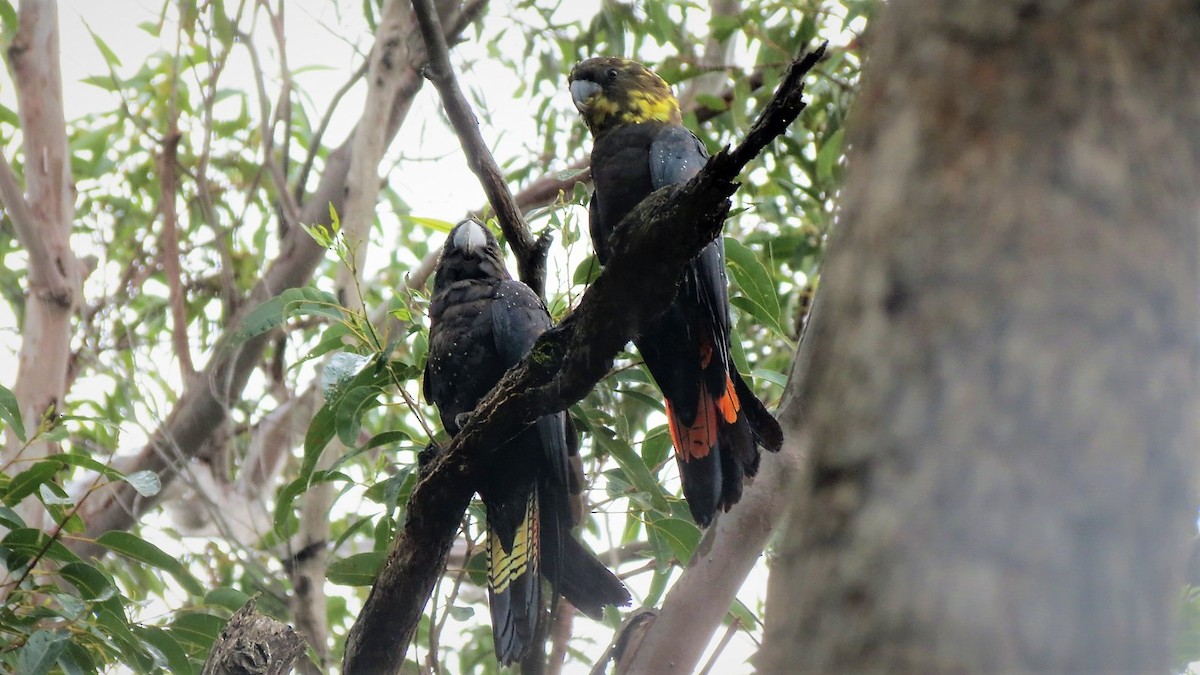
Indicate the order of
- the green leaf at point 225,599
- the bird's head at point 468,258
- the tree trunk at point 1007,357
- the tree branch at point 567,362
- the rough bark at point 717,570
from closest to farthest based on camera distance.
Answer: the tree trunk at point 1007,357 < the tree branch at point 567,362 < the rough bark at point 717,570 < the green leaf at point 225,599 < the bird's head at point 468,258

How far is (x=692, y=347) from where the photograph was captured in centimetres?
249

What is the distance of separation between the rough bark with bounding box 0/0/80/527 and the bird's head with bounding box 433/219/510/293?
1.78 m

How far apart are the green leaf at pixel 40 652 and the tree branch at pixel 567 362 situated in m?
0.58

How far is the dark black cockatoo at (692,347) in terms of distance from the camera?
7.82 feet

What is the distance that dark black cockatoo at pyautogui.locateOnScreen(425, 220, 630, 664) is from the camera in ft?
8.14

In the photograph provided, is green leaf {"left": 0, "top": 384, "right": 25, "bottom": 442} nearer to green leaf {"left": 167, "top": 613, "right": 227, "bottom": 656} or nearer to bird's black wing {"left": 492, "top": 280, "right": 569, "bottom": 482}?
green leaf {"left": 167, "top": 613, "right": 227, "bottom": 656}

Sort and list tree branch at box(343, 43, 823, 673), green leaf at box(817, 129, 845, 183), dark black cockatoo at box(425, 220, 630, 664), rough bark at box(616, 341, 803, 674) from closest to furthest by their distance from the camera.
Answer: tree branch at box(343, 43, 823, 673), rough bark at box(616, 341, 803, 674), dark black cockatoo at box(425, 220, 630, 664), green leaf at box(817, 129, 845, 183)

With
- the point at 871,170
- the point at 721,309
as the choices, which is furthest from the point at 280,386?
the point at 871,170

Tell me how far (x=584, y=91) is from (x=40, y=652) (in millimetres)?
1838

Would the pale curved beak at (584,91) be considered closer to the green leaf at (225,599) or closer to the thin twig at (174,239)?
the green leaf at (225,599)

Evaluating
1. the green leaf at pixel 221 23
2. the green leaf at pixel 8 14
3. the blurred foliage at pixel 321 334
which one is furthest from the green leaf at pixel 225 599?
the green leaf at pixel 8 14

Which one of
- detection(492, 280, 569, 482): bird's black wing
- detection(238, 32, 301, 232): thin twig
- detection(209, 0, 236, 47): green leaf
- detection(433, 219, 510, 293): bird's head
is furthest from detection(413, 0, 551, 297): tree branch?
detection(209, 0, 236, 47): green leaf

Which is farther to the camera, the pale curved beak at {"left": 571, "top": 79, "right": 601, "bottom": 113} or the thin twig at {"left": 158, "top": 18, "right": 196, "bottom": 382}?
the thin twig at {"left": 158, "top": 18, "right": 196, "bottom": 382}

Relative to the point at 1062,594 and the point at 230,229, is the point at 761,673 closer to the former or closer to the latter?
the point at 1062,594
